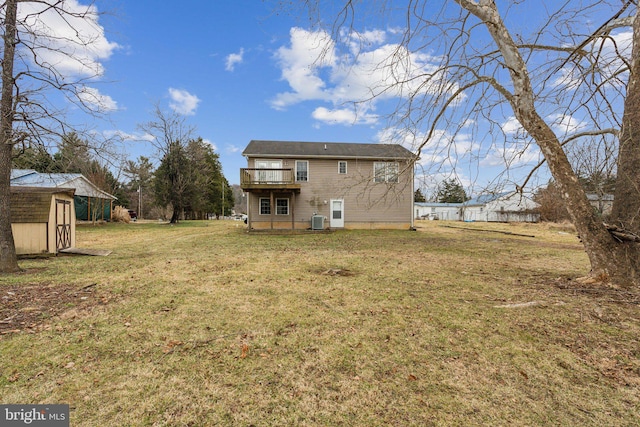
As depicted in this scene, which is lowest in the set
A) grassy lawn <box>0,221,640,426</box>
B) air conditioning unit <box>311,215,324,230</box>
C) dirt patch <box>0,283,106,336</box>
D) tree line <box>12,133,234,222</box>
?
grassy lawn <box>0,221,640,426</box>

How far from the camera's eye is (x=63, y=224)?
959cm

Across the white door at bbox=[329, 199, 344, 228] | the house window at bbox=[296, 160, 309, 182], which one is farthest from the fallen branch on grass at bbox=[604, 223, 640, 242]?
the house window at bbox=[296, 160, 309, 182]

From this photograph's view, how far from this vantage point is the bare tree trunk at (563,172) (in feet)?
15.8

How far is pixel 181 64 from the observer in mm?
12805

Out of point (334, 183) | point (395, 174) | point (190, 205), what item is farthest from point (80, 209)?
point (395, 174)

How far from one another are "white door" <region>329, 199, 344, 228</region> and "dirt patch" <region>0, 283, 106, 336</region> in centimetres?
1416

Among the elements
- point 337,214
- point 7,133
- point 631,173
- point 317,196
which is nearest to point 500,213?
point 337,214

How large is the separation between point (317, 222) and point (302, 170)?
11.7ft

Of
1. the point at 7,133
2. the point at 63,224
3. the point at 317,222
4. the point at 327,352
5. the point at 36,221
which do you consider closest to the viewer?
the point at 327,352

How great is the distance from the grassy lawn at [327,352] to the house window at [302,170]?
42.4ft

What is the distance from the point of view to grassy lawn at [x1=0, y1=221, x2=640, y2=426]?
2.12m

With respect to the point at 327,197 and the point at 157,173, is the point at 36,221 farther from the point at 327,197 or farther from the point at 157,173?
the point at 157,173

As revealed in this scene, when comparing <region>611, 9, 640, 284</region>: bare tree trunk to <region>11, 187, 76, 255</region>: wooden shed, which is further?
<region>11, 187, 76, 255</region>: wooden shed

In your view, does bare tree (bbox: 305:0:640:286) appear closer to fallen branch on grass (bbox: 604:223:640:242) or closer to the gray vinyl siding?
fallen branch on grass (bbox: 604:223:640:242)
